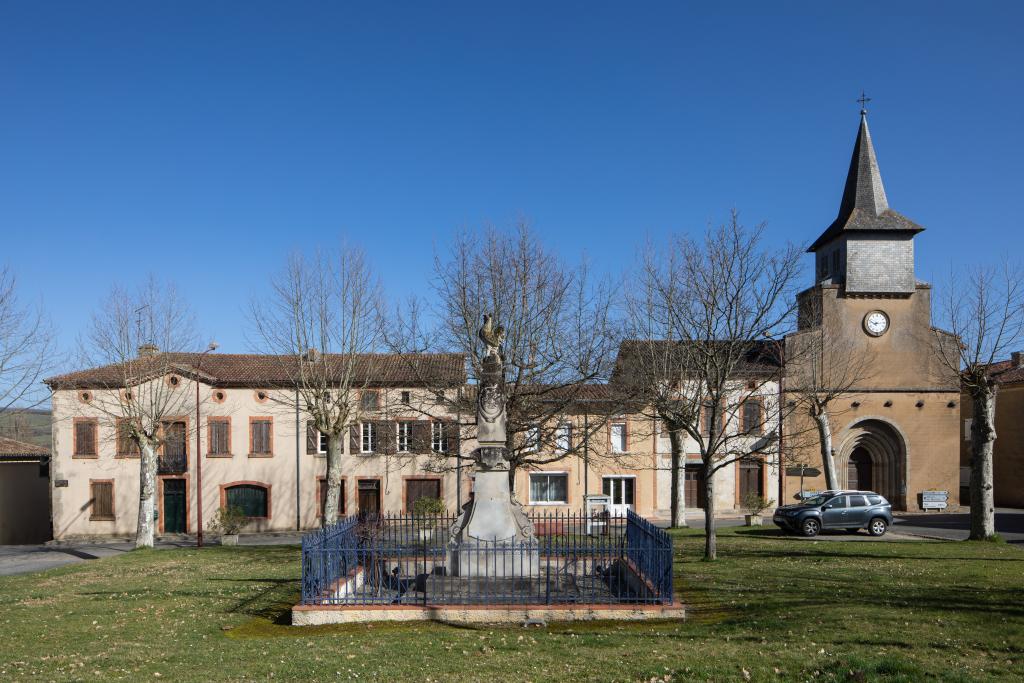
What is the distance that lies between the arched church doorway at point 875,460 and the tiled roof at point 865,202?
29.2 ft

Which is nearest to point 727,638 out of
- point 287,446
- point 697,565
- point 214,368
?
point 697,565

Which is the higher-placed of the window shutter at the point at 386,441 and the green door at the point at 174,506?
the window shutter at the point at 386,441

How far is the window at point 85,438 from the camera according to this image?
102 feet

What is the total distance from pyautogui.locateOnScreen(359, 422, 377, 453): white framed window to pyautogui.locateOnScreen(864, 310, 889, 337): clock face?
22510 millimetres

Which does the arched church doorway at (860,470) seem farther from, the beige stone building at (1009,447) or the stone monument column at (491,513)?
the stone monument column at (491,513)

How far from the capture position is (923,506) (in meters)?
33.8

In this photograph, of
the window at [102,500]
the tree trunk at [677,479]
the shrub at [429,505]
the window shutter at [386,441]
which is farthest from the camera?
the window at [102,500]

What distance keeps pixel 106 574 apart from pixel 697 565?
44.3 feet

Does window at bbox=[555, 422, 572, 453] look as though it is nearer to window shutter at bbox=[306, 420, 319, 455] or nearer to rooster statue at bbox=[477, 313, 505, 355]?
rooster statue at bbox=[477, 313, 505, 355]

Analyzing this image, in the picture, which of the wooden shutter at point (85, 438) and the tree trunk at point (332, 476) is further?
the wooden shutter at point (85, 438)

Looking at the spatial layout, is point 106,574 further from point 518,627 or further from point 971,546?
point 971,546

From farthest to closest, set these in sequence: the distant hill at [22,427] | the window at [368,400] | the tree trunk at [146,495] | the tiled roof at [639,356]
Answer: the distant hill at [22,427], the window at [368,400], the tree trunk at [146,495], the tiled roof at [639,356]

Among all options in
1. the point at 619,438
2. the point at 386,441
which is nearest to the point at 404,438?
the point at 386,441

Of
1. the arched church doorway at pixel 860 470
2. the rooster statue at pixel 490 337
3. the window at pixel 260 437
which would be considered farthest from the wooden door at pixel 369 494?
the arched church doorway at pixel 860 470
